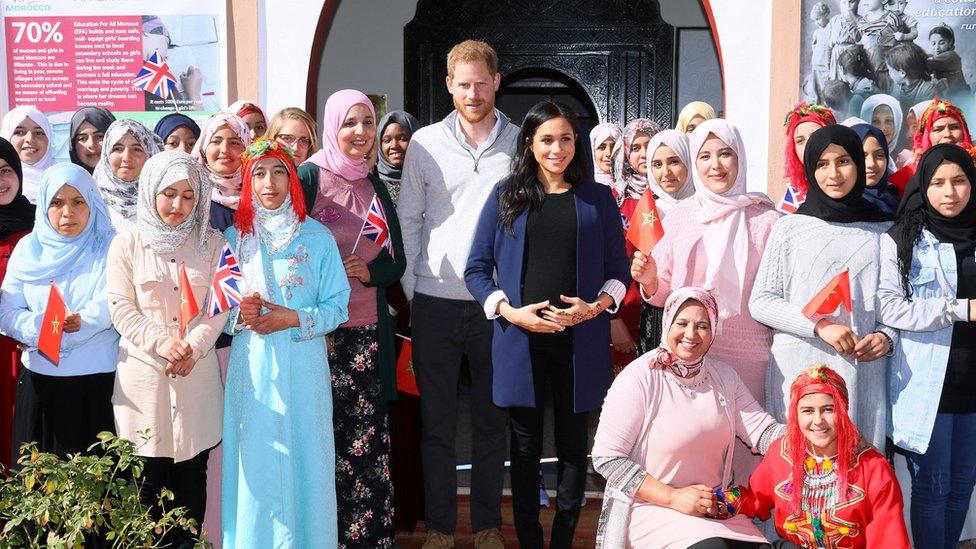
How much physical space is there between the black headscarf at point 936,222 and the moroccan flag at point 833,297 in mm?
299

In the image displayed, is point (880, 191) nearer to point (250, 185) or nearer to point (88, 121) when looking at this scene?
point (250, 185)

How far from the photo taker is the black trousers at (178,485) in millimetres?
3648

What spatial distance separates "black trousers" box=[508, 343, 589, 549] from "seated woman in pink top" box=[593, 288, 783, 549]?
12.7 inches

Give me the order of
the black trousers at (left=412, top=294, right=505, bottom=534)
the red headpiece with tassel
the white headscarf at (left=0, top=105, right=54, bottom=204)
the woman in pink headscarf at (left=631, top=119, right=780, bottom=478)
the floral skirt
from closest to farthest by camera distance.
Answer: the red headpiece with tassel < the woman in pink headscarf at (left=631, top=119, right=780, bottom=478) < the floral skirt < the black trousers at (left=412, top=294, right=505, bottom=534) < the white headscarf at (left=0, top=105, right=54, bottom=204)

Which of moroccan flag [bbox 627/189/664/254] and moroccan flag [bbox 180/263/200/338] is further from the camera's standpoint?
moroccan flag [bbox 627/189/664/254]

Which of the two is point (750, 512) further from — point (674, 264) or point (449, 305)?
point (449, 305)

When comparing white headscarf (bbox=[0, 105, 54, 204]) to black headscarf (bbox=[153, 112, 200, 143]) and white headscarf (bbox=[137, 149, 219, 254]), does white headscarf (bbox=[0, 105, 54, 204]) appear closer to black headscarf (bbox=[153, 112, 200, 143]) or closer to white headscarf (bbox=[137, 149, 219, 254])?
black headscarf (bbox=[153, 112, 200, 143])

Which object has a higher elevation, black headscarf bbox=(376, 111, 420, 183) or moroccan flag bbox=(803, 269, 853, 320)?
black headscarf bbox=(376, 111, 420, 183)

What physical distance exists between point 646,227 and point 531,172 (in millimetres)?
550

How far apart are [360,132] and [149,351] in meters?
1.24

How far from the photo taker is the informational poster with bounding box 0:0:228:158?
6254 mm

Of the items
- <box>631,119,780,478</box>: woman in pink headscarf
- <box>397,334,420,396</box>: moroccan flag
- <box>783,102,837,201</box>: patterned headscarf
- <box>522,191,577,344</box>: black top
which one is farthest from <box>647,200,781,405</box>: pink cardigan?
<box>397,334,420,396</box>: moroccan flag

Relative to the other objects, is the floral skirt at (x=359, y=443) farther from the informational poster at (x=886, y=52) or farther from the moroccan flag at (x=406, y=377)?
the informational poster at (x=886, y=52)

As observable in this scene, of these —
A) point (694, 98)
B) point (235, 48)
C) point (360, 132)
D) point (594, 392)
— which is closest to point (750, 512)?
point (594, 392)
